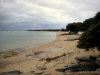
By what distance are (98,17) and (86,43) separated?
8.56 m

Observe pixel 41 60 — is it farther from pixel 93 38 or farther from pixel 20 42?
pixel 20 42

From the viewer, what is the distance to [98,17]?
1816cm

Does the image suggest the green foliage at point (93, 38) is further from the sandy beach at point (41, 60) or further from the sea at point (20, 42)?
the sea at point (20, 42)

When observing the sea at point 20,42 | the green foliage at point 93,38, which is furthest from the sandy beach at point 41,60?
the sea at point 20,42

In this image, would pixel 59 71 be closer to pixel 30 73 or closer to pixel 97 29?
pixel 30 73

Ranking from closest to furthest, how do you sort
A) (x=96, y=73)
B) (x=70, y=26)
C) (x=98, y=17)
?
(x=96, y=73) < (x=98, y=17) < (x=70, y=26)

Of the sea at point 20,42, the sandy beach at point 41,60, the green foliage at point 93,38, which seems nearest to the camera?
the green foliage at point 93,38

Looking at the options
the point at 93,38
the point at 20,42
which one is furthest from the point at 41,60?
the point at 20,42

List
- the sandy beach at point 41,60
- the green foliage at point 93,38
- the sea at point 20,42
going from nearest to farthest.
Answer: the green foliage at point 93,38 → the sandy beach at point 41,60 → the sea at point 20,42

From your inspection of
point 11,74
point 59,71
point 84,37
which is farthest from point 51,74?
point 84,37

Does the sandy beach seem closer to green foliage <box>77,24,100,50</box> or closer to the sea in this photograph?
green foliage <box>77,24,100,50</box>

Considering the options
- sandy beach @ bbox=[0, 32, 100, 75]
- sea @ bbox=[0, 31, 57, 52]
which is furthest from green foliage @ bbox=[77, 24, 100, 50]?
sea @ bbox=[0, 31, 57, 52]

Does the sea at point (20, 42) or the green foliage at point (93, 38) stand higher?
the green foliage at point (93, 38)

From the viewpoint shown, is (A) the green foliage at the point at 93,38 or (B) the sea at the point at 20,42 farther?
(B) the sea at the point at 20,42
